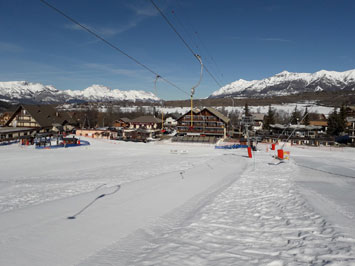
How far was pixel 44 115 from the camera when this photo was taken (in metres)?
70.6

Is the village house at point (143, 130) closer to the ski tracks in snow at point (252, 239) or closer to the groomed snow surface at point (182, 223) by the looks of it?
the groomed snow surface at point (182, 223)

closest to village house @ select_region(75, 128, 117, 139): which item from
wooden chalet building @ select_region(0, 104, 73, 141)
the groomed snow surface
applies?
wooden chalet building @ select_region(0, 104, 73, 141)

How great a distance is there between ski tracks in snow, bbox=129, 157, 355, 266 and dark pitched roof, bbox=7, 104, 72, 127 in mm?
69508

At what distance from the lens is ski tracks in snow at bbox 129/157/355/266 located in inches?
238

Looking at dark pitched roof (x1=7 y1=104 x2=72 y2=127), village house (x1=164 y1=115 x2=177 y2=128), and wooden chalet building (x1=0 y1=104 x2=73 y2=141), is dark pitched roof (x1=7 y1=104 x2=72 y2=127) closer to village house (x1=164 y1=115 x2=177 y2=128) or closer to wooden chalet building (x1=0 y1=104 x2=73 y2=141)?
wooden chalet building (x1=0 y1=104 x2=73 y2=141)

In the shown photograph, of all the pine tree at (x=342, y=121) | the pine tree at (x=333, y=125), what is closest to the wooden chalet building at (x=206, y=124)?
the pine tree at (x=333, y=125)

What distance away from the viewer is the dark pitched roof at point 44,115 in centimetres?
6700

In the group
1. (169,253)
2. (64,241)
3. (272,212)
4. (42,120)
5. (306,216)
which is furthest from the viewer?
(42,120)

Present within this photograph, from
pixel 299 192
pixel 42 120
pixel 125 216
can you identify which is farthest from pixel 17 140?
pixel 299 192

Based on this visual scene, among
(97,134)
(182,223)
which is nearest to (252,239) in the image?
(182,223)

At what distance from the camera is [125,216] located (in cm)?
967

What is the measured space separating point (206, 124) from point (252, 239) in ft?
192

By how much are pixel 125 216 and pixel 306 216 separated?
7274 mm

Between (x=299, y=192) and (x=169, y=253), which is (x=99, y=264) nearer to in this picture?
(x=169, y=253)
